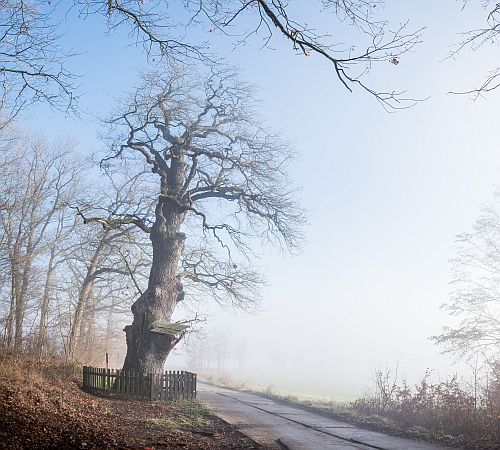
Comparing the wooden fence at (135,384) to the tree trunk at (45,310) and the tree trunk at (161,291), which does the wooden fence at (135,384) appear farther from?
the tree trunk at (45,310)

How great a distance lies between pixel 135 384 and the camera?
662 inches

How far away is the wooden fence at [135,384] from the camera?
16750mm

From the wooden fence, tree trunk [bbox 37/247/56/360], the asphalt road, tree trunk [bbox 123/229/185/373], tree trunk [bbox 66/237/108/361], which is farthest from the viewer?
tree trunk [bbox 66/237/108/361]

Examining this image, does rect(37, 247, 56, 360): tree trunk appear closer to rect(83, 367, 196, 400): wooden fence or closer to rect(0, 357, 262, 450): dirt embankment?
rect(0, 357, 262, 450): dirt embankment

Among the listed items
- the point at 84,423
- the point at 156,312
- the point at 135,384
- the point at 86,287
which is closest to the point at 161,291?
the point at 156,312

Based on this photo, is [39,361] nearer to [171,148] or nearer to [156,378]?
[156,378]

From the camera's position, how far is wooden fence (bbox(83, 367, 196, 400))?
1675 centimetres

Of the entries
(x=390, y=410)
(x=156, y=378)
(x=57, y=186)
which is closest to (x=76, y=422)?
(x=156, y=378)

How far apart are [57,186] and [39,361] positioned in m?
16.4

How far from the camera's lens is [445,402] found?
12695mm

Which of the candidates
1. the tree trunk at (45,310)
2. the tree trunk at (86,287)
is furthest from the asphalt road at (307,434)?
the tree trunk at (86,287)

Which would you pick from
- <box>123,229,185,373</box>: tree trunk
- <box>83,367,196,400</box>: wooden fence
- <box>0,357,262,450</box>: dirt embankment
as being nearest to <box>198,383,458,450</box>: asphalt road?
<box>0,357,262,450</box>: dirt embankment

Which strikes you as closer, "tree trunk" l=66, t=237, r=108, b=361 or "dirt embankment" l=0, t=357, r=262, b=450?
"dirt embankment" l=0, t=357, r=262, b=450

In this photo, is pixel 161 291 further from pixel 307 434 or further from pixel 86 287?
pixel 86 287
